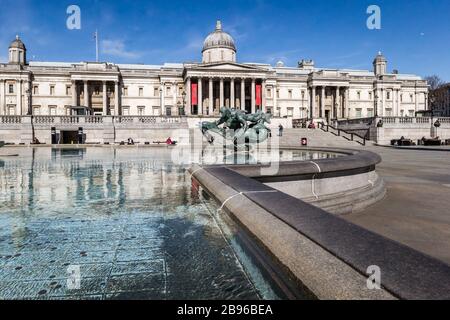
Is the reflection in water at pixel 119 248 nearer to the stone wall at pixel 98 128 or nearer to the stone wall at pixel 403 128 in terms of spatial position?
the stone wall at pixel 98 128

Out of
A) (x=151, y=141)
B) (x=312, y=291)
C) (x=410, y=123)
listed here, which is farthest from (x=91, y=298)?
(x=410, y=123)

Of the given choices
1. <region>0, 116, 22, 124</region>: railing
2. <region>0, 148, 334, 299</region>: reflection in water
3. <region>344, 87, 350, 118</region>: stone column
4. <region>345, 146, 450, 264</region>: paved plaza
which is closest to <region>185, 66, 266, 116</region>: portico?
<region>344, 87, 350, 118</region>: stone column

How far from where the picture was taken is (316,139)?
45.0m

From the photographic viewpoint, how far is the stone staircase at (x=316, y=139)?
42316 millimetres

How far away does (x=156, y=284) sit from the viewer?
2730 mm

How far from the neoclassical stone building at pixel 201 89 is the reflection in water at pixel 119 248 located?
6217 centimetres

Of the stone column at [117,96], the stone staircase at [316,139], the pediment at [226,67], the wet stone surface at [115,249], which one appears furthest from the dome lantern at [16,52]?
the wet stone surface at [115,249]

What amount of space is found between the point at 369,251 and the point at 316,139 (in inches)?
1731

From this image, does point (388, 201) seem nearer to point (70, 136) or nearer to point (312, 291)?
point (312, 291)

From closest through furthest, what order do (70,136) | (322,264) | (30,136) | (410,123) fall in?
(322,264), (30,136), (70,136), (410,123)

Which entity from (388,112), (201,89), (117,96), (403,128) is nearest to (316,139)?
(403,128)

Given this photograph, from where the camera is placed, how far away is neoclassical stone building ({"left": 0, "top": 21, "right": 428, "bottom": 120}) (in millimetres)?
70375
